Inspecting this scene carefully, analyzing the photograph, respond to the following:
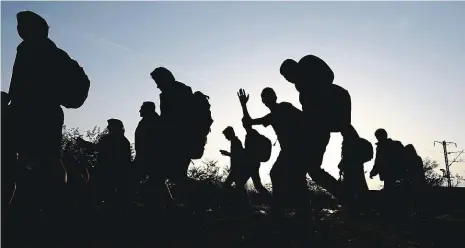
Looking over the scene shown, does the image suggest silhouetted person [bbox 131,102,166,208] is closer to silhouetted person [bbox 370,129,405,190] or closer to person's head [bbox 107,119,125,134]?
person's head [bbox 107,119,125,134]

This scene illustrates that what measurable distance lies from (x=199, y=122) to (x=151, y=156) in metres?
0.89

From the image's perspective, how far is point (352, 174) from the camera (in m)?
8.32

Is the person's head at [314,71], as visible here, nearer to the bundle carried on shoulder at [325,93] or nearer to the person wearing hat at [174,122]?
the bundle carried on shoulder at [325,93]

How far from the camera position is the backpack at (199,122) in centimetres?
678

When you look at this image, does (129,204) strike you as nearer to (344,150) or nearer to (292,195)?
(292,195)

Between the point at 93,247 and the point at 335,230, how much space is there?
3.48m

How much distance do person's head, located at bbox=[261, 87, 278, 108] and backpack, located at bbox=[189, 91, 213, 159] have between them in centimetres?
106

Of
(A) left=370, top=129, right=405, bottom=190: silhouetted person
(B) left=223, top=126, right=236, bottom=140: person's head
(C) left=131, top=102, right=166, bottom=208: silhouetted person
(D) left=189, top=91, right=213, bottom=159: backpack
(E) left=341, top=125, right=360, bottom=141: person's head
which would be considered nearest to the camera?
(E) left=341, top=125, right=360, bottom=141: person's head

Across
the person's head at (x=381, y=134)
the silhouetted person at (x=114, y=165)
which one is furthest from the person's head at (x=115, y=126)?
the person's head at (x=381, y=134)

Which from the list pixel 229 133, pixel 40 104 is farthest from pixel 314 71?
pixel 229 133

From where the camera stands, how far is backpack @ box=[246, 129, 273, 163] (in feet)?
28.3

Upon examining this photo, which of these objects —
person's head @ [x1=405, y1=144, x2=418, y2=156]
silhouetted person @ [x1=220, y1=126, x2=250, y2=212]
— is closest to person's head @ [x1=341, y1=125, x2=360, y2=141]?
silhouetted person @ [x1=220, y1=126, x2=250, y2=212]

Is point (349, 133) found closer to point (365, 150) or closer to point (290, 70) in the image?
point (290, 70)

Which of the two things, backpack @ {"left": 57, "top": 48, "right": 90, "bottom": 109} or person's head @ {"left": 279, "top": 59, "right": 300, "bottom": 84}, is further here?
person's head @ {"left": 279, "top": 59, "right": 300, "bottom": 84}
